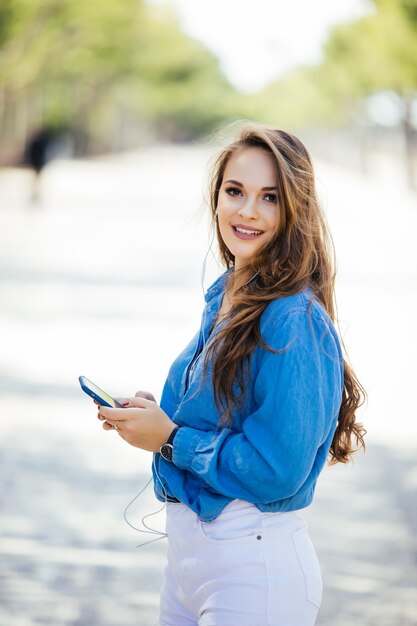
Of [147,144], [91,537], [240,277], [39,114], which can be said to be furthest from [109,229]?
[147,144]

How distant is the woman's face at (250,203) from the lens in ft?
7.47

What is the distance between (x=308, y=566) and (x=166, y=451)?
38cm

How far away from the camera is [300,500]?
7.37ft

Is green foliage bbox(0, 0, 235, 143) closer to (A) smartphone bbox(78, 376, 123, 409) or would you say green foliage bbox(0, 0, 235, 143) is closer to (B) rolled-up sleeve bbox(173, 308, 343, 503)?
(A) smartphone bbox(78, 376, 123, 409)

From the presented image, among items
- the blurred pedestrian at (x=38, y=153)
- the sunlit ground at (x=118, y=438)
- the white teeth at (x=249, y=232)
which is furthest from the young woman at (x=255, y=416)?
the blurred pedestrian at (x=38, y=153)

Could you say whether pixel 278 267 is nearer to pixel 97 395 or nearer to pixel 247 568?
pixel 97 395

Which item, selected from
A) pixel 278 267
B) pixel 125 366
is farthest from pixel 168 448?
pixel 125 366

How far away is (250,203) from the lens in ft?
7.48

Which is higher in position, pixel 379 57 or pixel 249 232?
pixel 379 57

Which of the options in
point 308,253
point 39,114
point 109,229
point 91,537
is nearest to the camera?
point 308,253

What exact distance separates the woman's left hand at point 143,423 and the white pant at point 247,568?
18cm

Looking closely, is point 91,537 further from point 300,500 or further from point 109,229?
point 109,229

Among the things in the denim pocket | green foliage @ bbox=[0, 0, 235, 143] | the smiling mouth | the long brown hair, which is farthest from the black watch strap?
green foliage @ bbox=[0, 0, 235, 143]

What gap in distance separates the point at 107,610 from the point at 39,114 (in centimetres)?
5290
